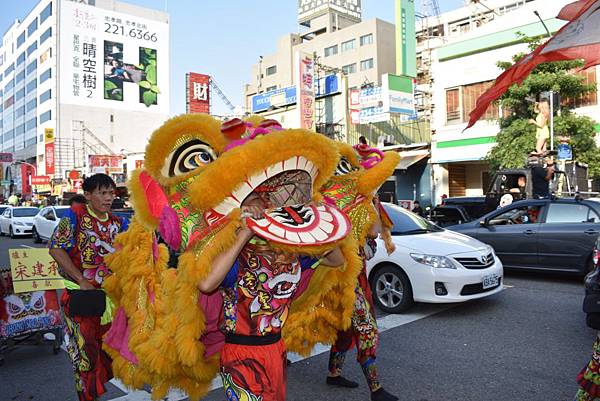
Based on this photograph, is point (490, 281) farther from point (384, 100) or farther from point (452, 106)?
point (384, 100)

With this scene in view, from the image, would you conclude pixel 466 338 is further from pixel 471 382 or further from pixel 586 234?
pixel 586 234

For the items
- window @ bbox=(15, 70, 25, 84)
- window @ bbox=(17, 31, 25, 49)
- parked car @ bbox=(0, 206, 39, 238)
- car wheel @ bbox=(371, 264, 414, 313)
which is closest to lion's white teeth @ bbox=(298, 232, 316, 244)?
car wheel @ bbox=(371, 264, 414, 313)

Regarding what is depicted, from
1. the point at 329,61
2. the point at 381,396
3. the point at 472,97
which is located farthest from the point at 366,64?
the point at 381,396

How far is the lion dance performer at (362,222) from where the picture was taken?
10.4 feet

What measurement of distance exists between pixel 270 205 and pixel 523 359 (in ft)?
12.1

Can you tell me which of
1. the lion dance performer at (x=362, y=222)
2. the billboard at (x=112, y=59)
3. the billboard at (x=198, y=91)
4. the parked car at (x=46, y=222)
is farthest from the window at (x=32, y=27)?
the lion dance performer at (x=362, y=222)

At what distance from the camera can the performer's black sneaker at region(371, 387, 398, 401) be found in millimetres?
3691

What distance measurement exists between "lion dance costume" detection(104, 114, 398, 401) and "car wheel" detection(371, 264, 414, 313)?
4012 mm

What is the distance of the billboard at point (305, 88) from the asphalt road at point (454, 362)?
22359 millimetres

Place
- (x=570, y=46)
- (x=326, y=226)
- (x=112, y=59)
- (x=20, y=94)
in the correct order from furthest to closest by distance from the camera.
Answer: (x=20, y=94)
(x=112, y=59)
(x=570, y=46)
(x=326, y=226)

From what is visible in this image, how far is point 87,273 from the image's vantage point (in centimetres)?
343

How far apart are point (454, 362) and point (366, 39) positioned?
5196 centimetres

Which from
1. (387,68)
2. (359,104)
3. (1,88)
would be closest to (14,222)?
(359,104)

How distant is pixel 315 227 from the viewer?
2.05 metres
